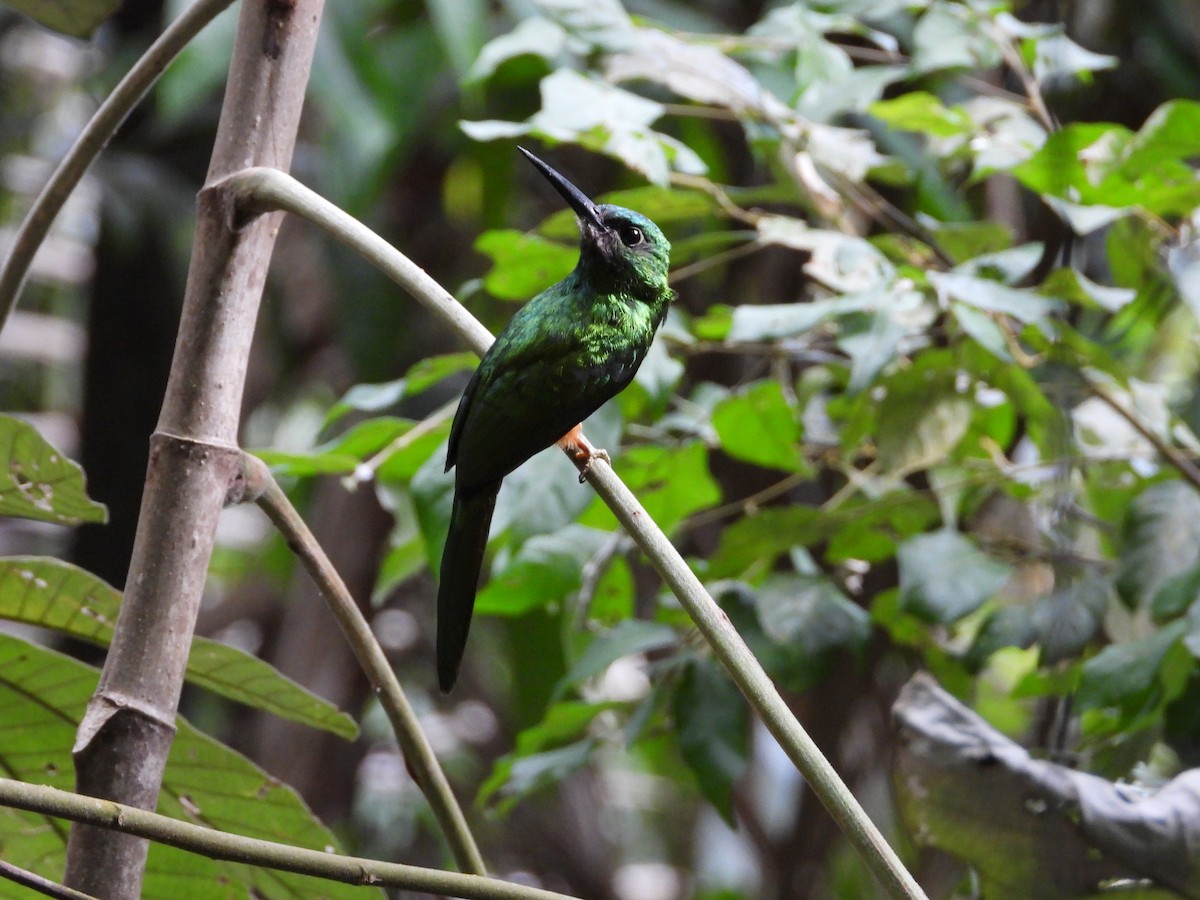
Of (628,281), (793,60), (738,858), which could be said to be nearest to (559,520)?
(628,281)

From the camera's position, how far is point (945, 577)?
4.00 ft

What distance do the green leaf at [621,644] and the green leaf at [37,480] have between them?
541 millimetres

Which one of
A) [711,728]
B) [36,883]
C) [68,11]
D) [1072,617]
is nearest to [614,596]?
[711,728]

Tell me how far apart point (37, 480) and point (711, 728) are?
2.18 feet

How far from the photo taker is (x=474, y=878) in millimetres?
626

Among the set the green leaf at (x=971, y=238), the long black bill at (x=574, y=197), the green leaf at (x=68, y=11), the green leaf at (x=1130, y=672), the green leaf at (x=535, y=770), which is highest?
the green leaf at (x=68, y=11)

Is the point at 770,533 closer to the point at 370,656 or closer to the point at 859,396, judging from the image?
the point at 859,396

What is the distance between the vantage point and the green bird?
855 millimetres

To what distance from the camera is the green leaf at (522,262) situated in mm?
1329

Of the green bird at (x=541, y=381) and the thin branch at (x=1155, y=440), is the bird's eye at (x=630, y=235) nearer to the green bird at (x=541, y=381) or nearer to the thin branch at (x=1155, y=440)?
the green bird at (x=541, y=381)

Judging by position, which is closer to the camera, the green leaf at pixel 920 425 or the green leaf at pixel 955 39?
the green leaf at pixel 920 425

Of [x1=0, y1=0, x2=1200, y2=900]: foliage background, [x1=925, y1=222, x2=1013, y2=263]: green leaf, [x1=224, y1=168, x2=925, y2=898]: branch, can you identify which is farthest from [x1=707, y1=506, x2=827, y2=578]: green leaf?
Result: [x1=224, y1=168, x2=925, y2=898]: branch

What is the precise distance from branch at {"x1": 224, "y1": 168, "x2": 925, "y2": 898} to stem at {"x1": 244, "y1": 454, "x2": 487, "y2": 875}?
165 mm

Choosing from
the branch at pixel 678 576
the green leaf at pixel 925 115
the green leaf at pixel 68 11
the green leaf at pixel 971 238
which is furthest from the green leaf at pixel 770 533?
the green leaf at pixel 68 11
